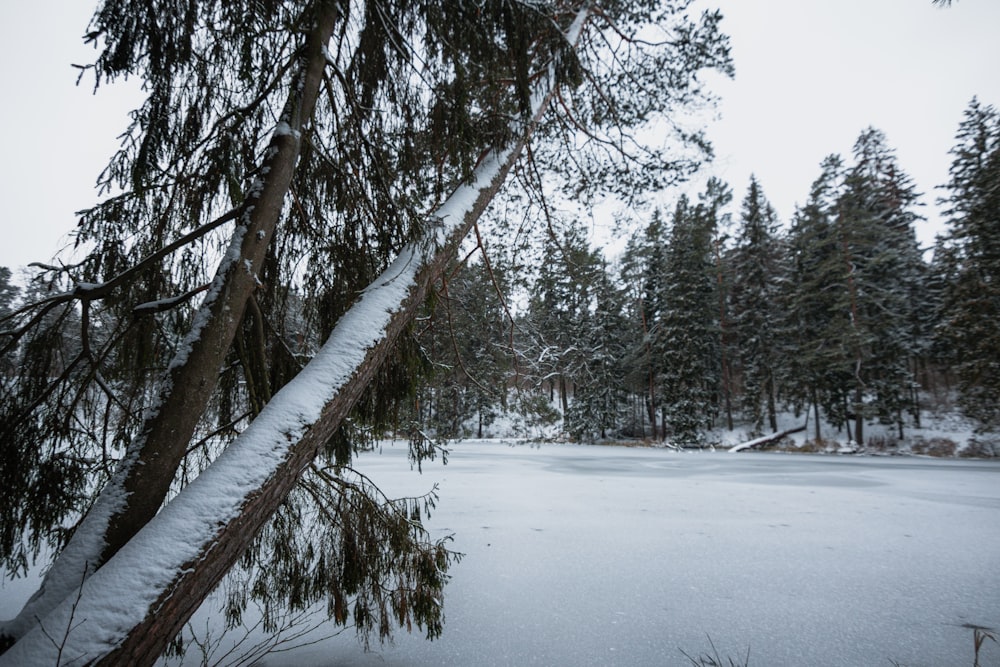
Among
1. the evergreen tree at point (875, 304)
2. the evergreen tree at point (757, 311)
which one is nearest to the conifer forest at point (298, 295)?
the evergreen tree at point (875, 304)

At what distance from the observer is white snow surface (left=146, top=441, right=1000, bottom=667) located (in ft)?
5.94

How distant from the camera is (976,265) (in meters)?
10.8

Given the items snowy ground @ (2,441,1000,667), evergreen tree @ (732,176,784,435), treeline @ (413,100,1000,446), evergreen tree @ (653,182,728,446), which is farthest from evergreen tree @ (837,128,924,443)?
snowy ground @ (2,441,1000,667)

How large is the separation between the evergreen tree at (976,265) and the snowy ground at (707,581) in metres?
8.25

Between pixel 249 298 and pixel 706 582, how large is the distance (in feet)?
9.53

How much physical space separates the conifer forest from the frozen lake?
0.48m

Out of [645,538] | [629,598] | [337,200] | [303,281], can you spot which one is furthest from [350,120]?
[645,538]

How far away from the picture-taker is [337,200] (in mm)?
1939

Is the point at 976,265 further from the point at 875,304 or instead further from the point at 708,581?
the point at 708,581

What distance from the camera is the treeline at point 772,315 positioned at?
3.52 m

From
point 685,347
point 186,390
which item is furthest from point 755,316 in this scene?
point 186,390

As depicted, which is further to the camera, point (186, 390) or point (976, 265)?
point (976, 265)

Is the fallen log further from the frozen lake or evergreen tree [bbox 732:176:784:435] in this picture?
the frozen lake

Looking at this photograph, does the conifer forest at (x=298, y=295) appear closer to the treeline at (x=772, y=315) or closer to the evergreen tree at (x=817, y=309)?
the treeline at (x=772, y=315)
